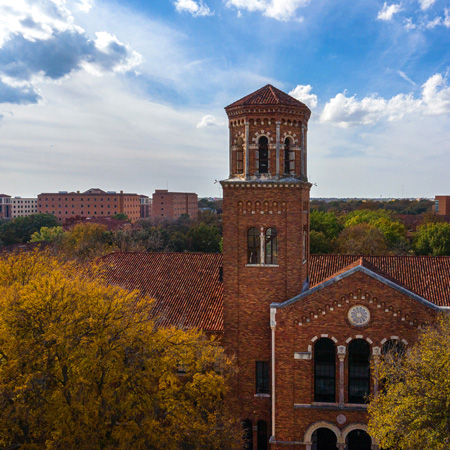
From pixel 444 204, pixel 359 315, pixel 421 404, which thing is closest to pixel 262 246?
pixel 359 315

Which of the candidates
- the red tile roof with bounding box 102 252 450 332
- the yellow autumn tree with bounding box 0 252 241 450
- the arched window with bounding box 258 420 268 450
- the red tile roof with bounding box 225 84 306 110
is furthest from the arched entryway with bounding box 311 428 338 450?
the red tile roof with bounding box 225 84 306 110

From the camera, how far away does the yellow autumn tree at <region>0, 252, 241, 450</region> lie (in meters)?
15.8

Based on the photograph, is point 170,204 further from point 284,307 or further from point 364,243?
point 284,307

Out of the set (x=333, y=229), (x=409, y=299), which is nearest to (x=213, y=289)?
(x=409, y=299)

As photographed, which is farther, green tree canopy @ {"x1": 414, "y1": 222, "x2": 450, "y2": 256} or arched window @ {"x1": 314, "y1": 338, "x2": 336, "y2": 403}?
green tree canopy @ {"x1": 414, "y1": 222, "x2": 450, "y2": 256}

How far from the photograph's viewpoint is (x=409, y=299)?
1912 cm

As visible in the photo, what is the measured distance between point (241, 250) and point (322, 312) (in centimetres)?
503

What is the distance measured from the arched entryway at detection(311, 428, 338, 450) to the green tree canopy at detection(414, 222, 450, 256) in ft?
142

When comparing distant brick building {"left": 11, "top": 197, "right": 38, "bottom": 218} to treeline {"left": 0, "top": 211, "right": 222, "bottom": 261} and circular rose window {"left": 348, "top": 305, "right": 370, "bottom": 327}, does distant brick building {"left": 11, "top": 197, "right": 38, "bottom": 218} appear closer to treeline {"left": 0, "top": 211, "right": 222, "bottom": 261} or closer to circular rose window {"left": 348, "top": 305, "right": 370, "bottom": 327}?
treeline {"left": 0, "top": 211, "right": 222, "bottom": 261}

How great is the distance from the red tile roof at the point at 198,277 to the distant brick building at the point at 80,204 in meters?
122

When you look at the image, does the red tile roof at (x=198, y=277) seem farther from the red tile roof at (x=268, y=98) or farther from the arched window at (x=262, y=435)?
the red tile roof at (x=268, y=98)

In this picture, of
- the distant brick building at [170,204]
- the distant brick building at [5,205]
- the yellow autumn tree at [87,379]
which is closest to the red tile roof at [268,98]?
the yellow autumn tree at [87,379]

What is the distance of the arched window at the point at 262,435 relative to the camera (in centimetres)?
Answer: 2209

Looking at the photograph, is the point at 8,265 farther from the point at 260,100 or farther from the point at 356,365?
the point at 356,365
